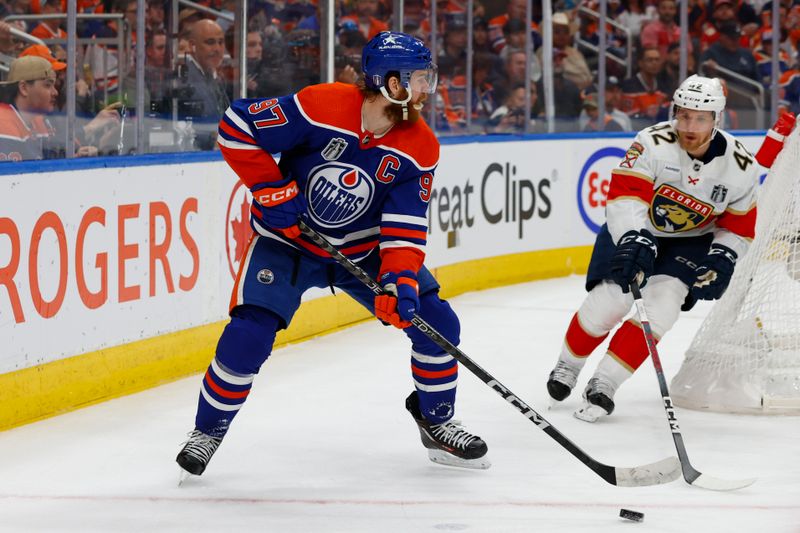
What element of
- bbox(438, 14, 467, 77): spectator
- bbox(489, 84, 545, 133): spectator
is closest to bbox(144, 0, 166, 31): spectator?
bbox(438, 14, 467, 77): spectator

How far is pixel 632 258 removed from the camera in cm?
367

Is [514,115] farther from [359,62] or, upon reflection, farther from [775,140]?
[775,140]

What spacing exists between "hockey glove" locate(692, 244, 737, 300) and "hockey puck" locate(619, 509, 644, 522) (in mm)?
1163

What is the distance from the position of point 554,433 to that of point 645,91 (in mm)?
5087

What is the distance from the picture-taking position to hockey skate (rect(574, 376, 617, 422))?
3.91 meters

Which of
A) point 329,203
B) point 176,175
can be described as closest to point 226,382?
point 329,203

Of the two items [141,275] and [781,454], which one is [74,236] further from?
[781,454]

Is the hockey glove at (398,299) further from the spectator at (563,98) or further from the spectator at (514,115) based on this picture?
the spectator at (563,98)

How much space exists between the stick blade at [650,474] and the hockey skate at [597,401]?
77 centimetres

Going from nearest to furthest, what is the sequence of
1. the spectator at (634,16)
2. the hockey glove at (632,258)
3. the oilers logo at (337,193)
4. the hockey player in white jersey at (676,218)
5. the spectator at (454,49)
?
1. the oilers logo at (337,193)
2. the hockey glove at (632,258)
3. the hockey player in white jersey at (676,218)
4. the spectator at (454,49)
5. the spectator at (634,16)

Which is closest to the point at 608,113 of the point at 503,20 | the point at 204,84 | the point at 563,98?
the point at 563,98

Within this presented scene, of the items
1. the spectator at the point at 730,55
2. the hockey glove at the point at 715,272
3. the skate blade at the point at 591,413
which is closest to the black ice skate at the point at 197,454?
the skate blade at the point at 591,413

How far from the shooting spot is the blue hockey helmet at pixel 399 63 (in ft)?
9.85

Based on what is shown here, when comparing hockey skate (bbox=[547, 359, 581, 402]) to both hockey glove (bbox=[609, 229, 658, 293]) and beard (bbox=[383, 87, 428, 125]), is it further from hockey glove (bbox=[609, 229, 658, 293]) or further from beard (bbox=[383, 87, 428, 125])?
beard (bbox=[383, 87, 428, 125])
